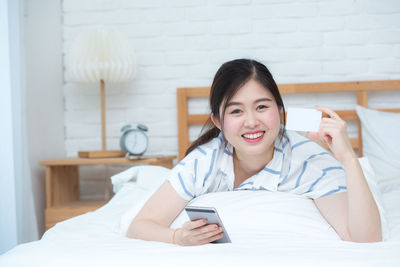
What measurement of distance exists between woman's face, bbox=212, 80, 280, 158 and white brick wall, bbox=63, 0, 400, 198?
51.2 inches

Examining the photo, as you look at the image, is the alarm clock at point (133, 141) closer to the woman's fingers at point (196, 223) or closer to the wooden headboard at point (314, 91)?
the wooden headboard at point (314, 91)

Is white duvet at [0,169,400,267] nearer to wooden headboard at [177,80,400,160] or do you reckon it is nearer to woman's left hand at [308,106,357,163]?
woman's left hand at [308,106,357,163]

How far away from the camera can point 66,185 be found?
247 cm

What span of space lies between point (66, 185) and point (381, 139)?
1.66 meters

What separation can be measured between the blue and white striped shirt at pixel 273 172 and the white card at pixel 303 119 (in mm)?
200

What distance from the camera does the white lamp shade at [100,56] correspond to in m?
2.34

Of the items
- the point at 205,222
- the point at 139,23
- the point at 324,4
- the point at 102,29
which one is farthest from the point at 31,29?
the point at 205,222

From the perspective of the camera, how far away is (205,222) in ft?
3.38

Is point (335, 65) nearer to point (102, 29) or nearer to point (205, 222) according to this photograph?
point (102, 29)

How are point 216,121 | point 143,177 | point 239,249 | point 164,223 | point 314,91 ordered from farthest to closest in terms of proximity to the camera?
point 314,91
point 143,177
point 216,121
point 164,223
point 239,249

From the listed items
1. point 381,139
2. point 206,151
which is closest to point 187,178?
point 206,151

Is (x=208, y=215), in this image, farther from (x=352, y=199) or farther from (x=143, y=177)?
(x=143, y=177)

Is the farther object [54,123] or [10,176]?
[54,123]

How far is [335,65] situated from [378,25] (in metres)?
0.32
